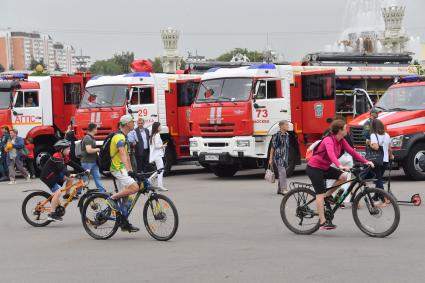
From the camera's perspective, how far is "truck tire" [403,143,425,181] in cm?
1908

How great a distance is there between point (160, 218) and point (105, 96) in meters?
12.7

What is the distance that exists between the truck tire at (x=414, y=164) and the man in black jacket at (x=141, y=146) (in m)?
6.17

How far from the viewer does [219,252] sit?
9812 millimetres

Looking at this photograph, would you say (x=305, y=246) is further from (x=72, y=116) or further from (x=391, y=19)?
(x=391, y=19)

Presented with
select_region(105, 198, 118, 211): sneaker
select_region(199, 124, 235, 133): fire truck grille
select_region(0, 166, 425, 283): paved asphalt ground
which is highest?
select_region(199, 124, 235, 133): fire truck grille

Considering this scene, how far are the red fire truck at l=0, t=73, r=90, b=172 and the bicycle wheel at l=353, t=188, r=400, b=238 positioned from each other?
14.5 meters

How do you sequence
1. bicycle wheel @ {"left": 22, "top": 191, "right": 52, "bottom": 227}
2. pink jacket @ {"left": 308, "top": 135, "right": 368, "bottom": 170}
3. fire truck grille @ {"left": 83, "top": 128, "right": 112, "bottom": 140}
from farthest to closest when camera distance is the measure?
1. fire truck grille @ {"left": 83, "top": 128, "right": 112, "bottom": 140}
2. bicycle wheel @ {"left": 22, "top": 191, "right": 52, "bottom": 227}
3. pink jacket @ {"left": 308, "top": 135, "right": 368, "bottom": 170}

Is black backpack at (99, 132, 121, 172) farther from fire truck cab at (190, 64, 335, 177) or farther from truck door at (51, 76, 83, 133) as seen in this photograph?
truck door at (51, 76, 83, 133)

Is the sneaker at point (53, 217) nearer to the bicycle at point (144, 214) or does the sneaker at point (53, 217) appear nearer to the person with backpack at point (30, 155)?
the bicycle at point (144, 214)

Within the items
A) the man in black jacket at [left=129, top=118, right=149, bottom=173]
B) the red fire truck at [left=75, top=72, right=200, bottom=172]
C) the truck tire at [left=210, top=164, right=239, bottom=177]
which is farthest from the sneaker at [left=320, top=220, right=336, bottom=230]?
the red fire truck at [left=75, top=72, right=200, bottom=172]

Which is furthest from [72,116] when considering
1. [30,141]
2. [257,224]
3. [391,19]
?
[391,19]

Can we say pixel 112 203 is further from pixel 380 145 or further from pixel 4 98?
pixel 4 98

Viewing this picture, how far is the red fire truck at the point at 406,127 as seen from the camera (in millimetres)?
18953

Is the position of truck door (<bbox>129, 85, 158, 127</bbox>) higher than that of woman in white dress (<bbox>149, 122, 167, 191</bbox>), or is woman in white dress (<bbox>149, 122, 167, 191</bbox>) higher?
truck door (<bbox>129, 85, 158, 127</bbox>)
